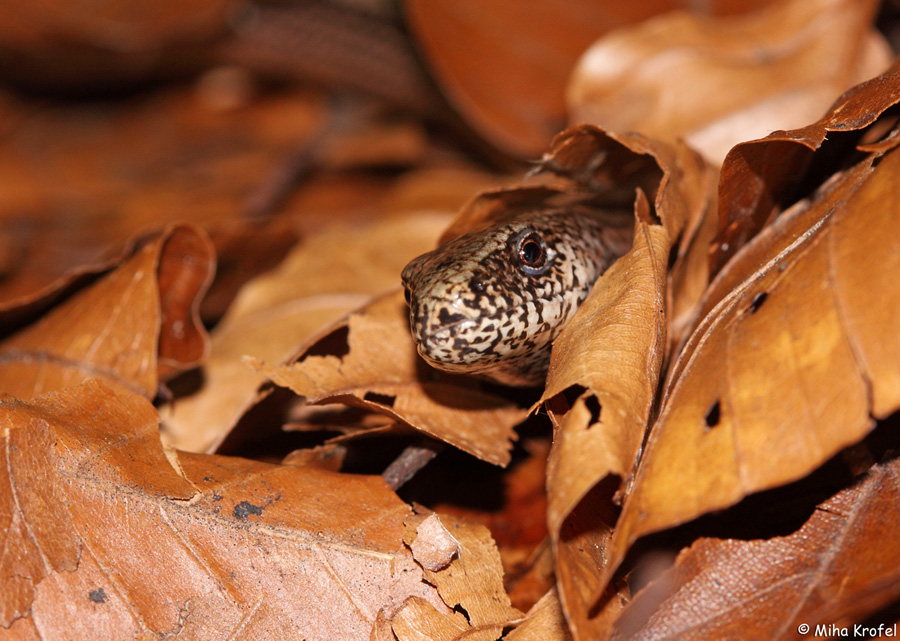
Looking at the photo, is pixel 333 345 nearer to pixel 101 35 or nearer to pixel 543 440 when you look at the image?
pixel 543 440

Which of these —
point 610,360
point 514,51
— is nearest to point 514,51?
point 514,51

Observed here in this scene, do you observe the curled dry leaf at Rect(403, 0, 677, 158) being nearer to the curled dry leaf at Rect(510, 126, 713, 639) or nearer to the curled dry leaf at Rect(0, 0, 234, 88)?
the curled dry leaf at Rect(510, 126, 713, 639)

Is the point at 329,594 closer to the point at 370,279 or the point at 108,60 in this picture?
the point at 370,279

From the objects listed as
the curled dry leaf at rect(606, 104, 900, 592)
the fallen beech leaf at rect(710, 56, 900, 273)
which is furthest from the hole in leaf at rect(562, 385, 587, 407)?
the fallen beech leaf at rect(710, 56, 900, 273)

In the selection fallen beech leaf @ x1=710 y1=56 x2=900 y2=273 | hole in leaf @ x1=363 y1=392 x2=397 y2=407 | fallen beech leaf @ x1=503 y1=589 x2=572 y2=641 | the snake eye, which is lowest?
fallen beech leaf @ x1=503 y1=589 x2=572 y2=641

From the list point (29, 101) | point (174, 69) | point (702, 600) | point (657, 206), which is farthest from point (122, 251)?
point (29, 101)

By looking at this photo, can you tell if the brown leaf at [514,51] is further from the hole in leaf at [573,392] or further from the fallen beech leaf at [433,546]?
the fallen beech leaf at [433,546]

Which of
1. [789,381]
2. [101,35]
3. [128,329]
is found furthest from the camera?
[101,35]
